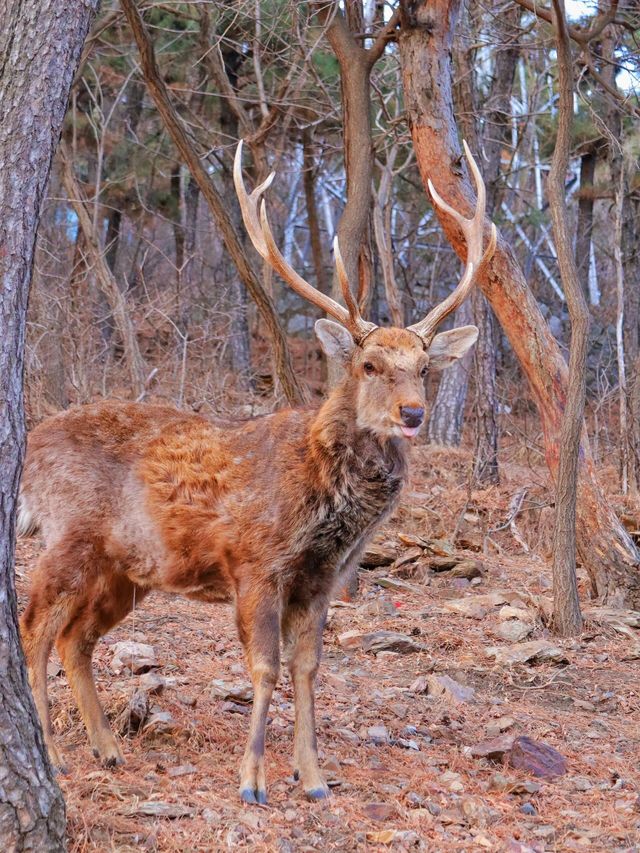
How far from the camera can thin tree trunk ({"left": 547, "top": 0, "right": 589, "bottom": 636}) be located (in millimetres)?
8703

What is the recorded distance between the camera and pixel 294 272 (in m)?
6.75

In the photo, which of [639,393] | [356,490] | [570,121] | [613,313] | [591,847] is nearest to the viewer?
[591,847]

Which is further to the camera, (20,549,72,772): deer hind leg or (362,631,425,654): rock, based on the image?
(362,631,425,654): rock

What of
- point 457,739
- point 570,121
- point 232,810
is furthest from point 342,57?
point 232,810

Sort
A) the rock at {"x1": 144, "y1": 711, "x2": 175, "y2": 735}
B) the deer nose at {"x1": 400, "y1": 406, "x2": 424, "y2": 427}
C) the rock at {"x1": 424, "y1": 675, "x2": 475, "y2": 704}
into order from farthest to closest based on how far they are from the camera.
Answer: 1. the rock at {"x1": 424, "y1": 675, "x2": 475, "y2": 704}
2. the rock at {"x1": 144, "y1": 711, "x2": 175, "y2": 735}
3. the deer nose at {"x1": 400, "y1": 406, "x2": 424, "y2": 427}

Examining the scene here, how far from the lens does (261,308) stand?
10227mm

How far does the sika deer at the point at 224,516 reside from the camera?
5582mm

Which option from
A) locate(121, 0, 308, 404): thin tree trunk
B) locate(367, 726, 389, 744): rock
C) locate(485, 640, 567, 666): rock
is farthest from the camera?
locate(121, 0, 308, 404): thin tree trunk

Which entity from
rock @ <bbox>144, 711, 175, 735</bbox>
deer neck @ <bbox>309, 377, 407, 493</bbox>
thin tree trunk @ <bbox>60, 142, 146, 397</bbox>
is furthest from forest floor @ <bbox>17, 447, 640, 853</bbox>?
thin tree trunk @ <bbox>60, 142, 146, 397</bbox>

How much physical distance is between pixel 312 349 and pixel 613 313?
730cm

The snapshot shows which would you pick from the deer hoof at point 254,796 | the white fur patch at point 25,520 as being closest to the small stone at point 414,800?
the deer hoof at point 254,796

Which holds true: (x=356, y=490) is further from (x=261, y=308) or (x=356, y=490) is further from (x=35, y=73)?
(x=261, y=308)

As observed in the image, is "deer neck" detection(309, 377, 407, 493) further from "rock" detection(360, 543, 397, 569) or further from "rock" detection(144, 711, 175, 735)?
"rock" detection(360, 543, 397, 569)

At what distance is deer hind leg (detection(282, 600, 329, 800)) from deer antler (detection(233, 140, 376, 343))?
1.74 meters
